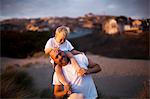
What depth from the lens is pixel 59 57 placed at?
3.58m

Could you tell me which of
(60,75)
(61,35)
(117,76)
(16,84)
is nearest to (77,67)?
(60,75)

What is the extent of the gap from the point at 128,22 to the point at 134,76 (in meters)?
0.67

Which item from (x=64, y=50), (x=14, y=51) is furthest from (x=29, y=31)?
(x=64, y=50)

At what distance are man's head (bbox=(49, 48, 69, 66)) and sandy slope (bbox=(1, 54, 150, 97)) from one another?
169 cm

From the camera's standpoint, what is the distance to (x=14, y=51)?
5805 millimetres

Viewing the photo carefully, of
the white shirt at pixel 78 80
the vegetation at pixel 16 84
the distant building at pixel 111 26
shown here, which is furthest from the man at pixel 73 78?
the vegetation at pixel 16 84

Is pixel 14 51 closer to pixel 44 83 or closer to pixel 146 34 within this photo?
pixel 44 83

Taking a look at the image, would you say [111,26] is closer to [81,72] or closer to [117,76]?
[117,76]

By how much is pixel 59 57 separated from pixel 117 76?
2025mm

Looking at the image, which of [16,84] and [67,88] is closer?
[67,88]

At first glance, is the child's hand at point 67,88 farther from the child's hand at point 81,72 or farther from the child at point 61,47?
the child's hand at point 81,72

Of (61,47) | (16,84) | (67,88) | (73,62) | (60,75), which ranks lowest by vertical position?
(16,84)

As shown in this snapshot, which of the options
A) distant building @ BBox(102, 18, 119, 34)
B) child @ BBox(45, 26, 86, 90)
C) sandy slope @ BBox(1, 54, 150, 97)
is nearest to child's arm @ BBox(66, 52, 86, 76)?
child @ BBox(45, 26, 86, 90)

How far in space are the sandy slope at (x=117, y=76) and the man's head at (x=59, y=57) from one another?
1691 millimetres
